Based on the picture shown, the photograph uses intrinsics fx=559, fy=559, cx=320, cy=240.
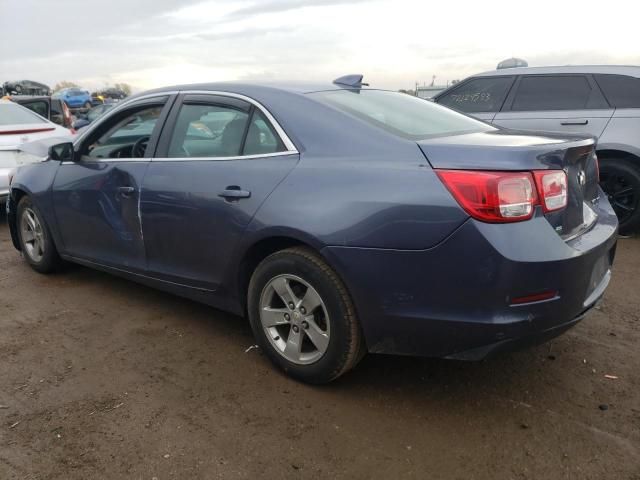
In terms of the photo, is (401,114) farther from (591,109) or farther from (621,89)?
(621,89)

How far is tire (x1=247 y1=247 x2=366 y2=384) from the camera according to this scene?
8.62ft

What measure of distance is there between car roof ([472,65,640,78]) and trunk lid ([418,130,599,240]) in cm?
359

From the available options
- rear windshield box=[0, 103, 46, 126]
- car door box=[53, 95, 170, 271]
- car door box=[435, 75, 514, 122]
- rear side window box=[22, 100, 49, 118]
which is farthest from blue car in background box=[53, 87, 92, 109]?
car door box=[53, 95, 170, 271]

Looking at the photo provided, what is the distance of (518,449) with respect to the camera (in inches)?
93.6

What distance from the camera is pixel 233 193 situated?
2.96 metres

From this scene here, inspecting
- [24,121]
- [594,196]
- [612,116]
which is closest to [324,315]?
[594,196]

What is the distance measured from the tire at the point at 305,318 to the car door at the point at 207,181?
30cm

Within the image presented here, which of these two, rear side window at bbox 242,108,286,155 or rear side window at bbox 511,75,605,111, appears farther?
rear side window at bbox 511,75,605,111

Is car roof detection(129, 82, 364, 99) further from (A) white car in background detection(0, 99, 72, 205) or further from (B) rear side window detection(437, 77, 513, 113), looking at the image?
(A) white car in background detection(0, 99, 72, 205)

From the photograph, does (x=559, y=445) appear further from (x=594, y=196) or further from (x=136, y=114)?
(x=136, y=114)

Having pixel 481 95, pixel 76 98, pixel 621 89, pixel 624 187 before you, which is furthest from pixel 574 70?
pixel 76 98

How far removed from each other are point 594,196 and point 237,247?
1.92 metres

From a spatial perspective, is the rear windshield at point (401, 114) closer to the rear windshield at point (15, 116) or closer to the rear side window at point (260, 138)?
the rear side window at point (260, 138)

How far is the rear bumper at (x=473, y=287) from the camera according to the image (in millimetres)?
2242
